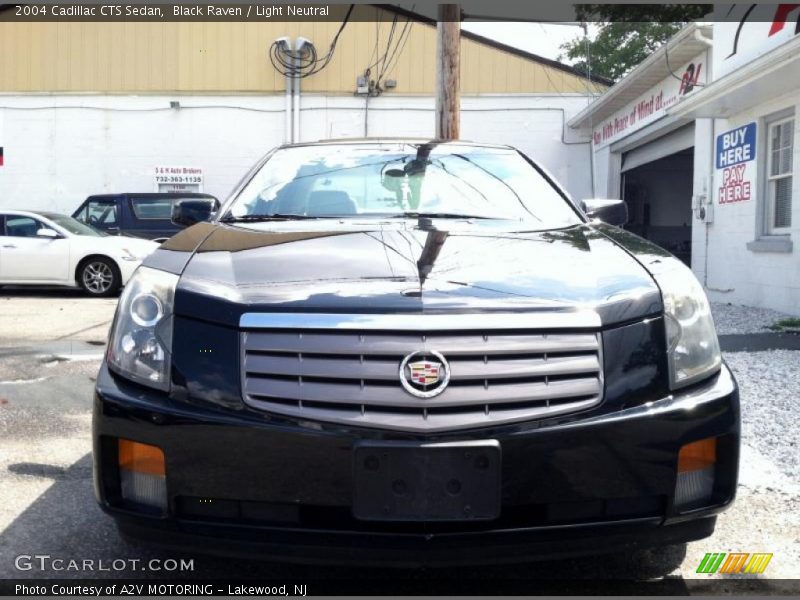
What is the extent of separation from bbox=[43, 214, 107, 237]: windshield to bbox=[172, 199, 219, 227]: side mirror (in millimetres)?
9494

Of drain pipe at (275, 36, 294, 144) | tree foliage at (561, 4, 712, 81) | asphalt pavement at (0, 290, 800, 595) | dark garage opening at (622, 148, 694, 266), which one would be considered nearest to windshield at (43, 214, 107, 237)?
drain pipe at (275, 36, 294, 144)

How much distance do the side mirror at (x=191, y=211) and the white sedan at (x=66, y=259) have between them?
28.6 ft

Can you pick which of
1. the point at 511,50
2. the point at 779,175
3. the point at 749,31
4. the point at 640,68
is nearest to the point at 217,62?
the point at 511,50

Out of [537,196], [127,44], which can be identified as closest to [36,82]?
[127,44]

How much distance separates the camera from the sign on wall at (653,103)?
1230 centimetres

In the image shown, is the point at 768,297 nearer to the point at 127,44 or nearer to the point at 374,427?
the point at 374,427

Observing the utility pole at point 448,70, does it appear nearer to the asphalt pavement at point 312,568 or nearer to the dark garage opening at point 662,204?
the asphalt pavement at point 312,568

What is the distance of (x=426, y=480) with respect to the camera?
2.09m

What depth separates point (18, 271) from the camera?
12.5 metres

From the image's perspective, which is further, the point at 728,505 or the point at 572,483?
the point at 728,505

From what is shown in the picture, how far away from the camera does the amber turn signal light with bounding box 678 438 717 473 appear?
222cm

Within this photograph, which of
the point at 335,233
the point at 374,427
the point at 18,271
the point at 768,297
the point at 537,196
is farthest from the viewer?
the point at 18,271

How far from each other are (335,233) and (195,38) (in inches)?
704

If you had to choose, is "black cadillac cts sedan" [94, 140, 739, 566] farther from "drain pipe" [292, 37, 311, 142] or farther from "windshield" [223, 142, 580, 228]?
"drain pipe" [292, 37, 311, 142]
